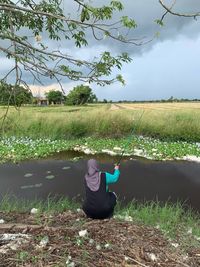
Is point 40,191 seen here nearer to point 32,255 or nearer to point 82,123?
point 32,255

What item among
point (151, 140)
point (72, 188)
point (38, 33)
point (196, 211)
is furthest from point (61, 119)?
point (38, 33)

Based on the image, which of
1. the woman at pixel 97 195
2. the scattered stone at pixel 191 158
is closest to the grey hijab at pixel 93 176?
the woman at pixel 97 195

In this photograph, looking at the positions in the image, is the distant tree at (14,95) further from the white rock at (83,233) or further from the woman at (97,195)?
the white rock at (83,233)

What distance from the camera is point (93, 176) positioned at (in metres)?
6.24

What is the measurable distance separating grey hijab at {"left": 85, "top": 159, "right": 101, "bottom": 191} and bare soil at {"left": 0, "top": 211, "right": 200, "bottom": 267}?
0.72m

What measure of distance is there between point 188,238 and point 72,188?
518 cm

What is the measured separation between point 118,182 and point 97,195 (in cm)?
504


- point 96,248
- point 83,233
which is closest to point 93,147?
point 83,233

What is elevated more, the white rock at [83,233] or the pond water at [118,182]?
the white rock at [83,233]

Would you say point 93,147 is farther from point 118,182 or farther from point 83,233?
point 83,233

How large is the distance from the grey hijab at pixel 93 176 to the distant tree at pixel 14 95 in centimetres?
175

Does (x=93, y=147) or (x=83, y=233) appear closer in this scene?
(x=83, y=233)

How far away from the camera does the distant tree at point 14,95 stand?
15.7 feet

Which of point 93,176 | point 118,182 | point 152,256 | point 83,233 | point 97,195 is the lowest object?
point 118,182
